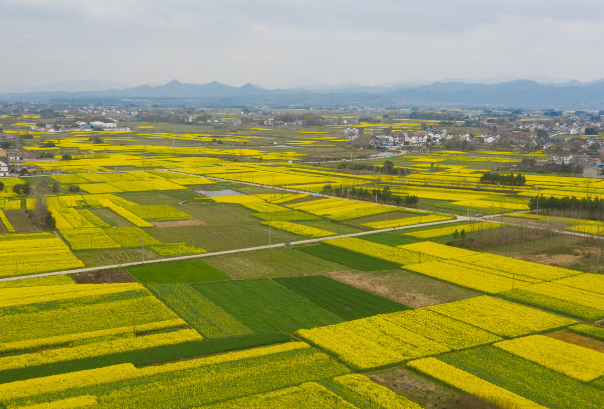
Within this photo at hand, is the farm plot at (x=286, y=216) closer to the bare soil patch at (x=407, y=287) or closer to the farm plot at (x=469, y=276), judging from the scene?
the bare soil patch at (x=407, y=287)

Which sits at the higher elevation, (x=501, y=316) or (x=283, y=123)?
(x=283, y=123)

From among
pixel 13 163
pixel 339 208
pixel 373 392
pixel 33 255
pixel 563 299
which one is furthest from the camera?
pixel 13 163

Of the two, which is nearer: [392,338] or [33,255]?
[392,338]

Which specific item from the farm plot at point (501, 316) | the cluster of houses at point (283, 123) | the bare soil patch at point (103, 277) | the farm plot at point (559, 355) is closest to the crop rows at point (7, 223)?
the bare soil patch at point (103, 277)

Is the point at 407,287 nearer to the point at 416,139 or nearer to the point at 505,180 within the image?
the point at 505,180

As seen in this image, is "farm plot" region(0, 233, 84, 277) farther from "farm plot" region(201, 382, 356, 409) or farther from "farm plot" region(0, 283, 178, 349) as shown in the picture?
"farm plot" region(201, 382, 356, 409)

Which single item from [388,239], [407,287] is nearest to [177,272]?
[407,287]

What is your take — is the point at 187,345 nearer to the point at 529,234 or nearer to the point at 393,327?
the point at 393,327

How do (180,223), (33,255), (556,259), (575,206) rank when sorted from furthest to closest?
1. (575,206)
2. (180,223)
3. (556,259)
4. (33,255)
